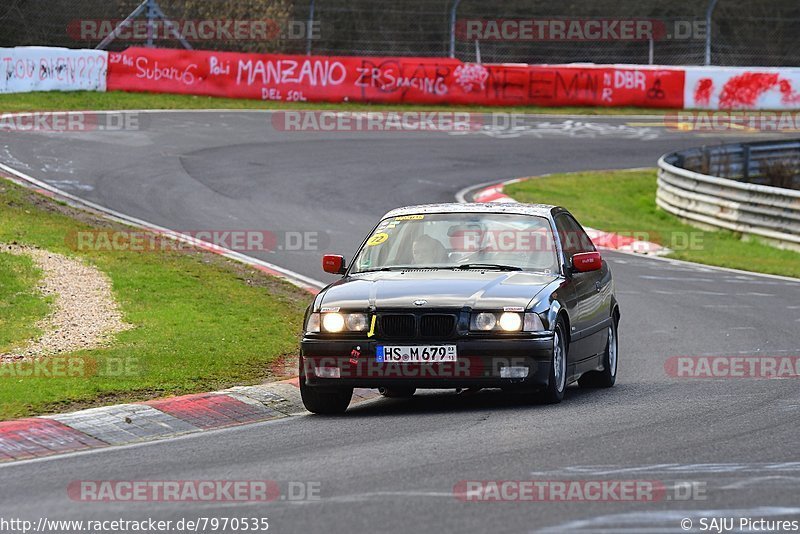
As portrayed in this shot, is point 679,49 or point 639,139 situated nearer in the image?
point 639,139

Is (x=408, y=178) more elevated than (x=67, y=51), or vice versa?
(x=67, y=51)

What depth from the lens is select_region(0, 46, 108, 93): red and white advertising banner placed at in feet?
105

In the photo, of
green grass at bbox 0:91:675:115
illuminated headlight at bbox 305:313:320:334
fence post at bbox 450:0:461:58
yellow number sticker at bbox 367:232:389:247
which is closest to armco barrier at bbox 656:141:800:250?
green grass at bbox 0:91:675:115

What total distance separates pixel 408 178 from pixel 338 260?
1582cm

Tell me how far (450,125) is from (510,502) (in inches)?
1094

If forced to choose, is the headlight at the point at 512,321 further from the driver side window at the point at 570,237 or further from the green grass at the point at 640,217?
the green grass at the point at 640,217

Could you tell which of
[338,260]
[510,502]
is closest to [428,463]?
[510,502]

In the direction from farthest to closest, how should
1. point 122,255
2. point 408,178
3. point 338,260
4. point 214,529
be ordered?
point 408,178
point 122,255
point 338,260
point 214,529

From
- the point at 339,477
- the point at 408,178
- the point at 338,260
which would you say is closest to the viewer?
the point at 339,477

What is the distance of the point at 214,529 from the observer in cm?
603

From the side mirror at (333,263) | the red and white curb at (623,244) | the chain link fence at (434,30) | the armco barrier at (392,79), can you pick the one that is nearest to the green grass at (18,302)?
the side mirror at (333,263)

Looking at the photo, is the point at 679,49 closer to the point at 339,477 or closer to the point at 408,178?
the point at 408,178

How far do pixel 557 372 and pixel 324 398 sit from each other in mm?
1611

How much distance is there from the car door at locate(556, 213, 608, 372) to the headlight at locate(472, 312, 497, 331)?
0.95 metres
